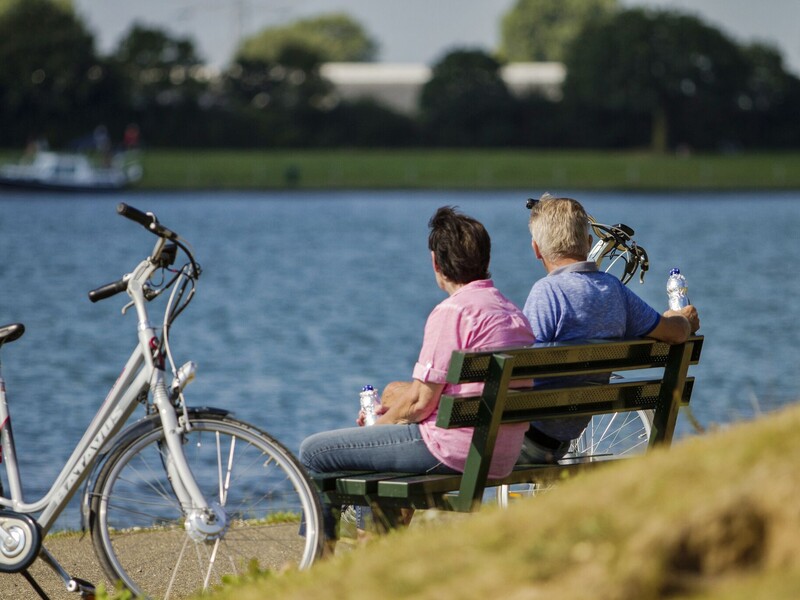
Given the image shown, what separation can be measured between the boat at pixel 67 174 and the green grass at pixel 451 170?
1.06m

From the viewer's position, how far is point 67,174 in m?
67.9

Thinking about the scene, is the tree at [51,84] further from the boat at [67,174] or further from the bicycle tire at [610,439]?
the bicycle tire at [610,439]

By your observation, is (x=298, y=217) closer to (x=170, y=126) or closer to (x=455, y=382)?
(x=170, y=126)

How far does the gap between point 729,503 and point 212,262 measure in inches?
1467

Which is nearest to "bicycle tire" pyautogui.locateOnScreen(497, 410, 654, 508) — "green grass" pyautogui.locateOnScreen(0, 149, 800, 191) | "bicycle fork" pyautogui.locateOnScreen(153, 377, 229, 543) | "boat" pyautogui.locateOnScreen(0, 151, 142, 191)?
"bicycle fork" pyautogui.locateOnScreen(153, 377, 229, 543)

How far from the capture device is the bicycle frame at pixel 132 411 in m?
4.53

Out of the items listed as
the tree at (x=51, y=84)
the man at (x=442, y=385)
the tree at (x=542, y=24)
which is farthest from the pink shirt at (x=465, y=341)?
the tree at (x=542, y=24)

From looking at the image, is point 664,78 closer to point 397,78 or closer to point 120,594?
point 397,78

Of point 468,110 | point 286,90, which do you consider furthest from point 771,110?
point 286,90

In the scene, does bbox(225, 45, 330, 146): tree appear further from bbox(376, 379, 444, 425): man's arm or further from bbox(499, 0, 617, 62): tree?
bbox(376, 379, 444, 425): man's arm

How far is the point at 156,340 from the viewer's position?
4660 millimetres

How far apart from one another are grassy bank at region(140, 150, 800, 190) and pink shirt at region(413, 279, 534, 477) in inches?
2484

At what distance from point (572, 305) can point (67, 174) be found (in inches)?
2569

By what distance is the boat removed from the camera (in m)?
65.9
